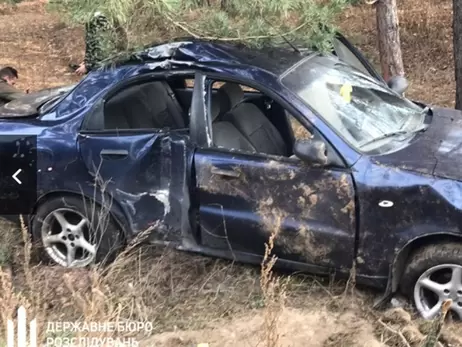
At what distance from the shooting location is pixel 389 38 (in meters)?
8.41

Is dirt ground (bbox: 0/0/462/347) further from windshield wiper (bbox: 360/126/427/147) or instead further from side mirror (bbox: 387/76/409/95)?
windshield wiper (bbox: 360/126/427/147)

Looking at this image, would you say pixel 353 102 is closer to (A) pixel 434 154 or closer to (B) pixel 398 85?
(A) pixel 434 154

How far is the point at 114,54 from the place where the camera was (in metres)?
4.67

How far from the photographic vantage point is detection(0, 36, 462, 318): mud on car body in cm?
387

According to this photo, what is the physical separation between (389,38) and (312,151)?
16.6 ft

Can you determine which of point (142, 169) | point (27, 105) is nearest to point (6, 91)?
point (27, 105)

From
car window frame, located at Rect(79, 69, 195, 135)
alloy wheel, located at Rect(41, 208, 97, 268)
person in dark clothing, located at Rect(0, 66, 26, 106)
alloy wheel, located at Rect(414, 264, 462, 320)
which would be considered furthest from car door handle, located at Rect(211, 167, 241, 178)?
person in dark clothing, located at Rect(0, 66, 26, 106)

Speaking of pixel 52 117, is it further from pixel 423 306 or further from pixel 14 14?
pixel 14 14

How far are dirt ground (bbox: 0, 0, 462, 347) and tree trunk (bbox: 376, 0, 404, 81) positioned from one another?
43 centimetres

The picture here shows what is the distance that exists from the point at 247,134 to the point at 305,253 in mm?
1060

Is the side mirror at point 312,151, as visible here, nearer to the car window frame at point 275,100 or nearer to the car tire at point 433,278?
the car window frame at point 275,100

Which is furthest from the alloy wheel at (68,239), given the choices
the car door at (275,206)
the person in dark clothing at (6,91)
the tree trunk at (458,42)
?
the tree trunk at (458,42)

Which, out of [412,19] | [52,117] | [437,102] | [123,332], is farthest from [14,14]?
[123,332]

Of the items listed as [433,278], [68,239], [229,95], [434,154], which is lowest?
[68,239]
